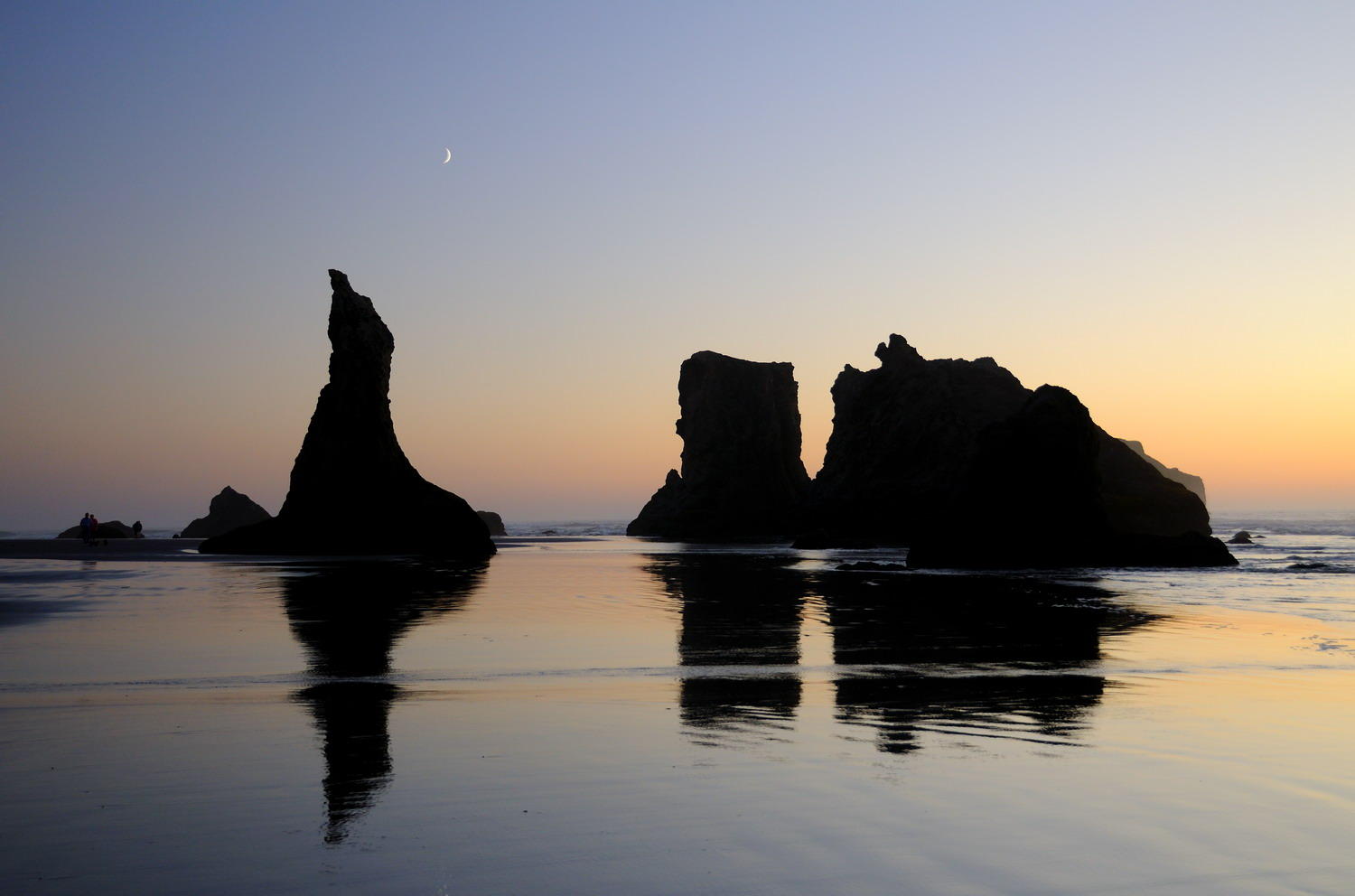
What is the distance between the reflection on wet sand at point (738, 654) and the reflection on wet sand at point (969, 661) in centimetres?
88

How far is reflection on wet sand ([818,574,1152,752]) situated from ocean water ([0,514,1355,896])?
0.11 meters

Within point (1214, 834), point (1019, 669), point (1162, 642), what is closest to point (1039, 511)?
point (1162, 642)

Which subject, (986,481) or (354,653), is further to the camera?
(986,481)

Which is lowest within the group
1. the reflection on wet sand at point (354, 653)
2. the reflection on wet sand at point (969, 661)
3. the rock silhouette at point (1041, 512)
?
the reflection on wet sand at point (969, 661)

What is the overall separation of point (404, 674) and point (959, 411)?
412 feet

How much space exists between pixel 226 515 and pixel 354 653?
150 meters

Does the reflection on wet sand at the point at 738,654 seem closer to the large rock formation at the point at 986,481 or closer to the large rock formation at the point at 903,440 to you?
the large rock formation at the point at 986,481

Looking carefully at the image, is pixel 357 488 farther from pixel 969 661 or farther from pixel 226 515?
pixel 226 515

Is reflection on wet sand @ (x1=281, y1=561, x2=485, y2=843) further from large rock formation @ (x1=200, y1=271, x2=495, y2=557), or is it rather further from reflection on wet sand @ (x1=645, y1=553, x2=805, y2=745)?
large rock formation @ (x1=200, y1=271, x2=495, y2=557)

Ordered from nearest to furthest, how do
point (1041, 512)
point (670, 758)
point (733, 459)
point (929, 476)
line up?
point (670, 758) < point (1041, 512) < point (929, 476) < point (733, 459)

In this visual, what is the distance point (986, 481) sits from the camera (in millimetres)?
69188

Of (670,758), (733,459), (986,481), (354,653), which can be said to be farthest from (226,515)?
(670,758)

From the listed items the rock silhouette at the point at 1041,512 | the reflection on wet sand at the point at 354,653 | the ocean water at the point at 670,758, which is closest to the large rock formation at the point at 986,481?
the rock silhouette at the point at 1041,512

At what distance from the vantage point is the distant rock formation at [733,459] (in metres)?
176
